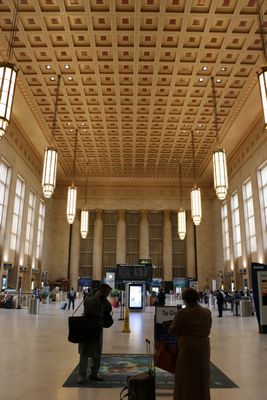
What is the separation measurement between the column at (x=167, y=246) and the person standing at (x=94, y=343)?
29.3 m

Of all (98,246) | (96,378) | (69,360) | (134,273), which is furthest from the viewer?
(98,246)

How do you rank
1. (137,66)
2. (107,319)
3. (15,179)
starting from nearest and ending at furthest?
(107,319)
(137,66)
(15,179)

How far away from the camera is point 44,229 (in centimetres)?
3303

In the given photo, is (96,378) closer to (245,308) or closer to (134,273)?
(245,308)

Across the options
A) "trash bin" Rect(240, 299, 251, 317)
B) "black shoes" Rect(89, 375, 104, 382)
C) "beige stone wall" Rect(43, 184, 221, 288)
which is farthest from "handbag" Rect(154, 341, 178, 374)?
"beige stone wall" Rect(43, 184, 221, 288)

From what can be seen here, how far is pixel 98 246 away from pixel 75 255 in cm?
247

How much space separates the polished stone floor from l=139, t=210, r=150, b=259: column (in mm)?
23152

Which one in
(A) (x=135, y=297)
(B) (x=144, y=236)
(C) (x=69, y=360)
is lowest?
(C) (x=69, y=360)

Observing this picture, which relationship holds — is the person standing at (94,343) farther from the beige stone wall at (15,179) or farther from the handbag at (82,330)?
the beige stone wall at (15,179)

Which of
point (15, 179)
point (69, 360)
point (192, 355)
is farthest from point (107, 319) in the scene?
point (15, 179)

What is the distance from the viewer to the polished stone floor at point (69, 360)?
4.39 meters

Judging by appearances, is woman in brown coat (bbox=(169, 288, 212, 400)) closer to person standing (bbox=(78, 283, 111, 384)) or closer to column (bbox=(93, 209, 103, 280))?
person standing (bbox=(78, 283, 111, 384))

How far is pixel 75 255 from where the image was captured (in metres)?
34.6

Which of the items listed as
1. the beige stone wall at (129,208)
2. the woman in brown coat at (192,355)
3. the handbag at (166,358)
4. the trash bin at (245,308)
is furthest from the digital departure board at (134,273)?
the woman in brown coat at (192,355)
